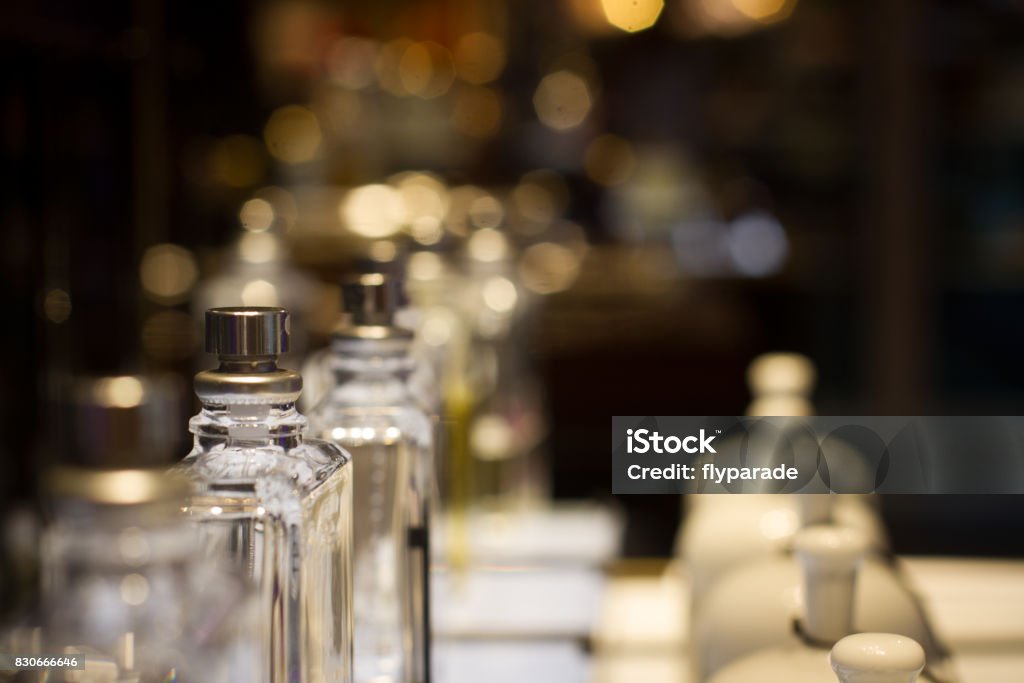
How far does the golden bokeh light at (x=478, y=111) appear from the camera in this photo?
2.77m

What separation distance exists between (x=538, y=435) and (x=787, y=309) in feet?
5.69

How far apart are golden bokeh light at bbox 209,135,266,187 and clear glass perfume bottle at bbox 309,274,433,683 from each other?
2148 millimetres

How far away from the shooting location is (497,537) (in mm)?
1037

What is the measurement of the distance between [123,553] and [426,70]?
2557 millimetres

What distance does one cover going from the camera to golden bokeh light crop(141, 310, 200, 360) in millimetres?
1982

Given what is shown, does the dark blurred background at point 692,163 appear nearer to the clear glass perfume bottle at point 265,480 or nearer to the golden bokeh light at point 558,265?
the golden bokeh light at point 558,265

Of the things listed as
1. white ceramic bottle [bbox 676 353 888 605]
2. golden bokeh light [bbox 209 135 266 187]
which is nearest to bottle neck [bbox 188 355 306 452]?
white ceramic bottle [bbox 676 353 888 605]

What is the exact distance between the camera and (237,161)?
2719mm

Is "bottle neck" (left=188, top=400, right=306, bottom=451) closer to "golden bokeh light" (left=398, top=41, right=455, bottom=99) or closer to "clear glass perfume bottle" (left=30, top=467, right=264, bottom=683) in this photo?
"clear glass perfume bottle" (left=30, top=467, right=264, bottom=683)

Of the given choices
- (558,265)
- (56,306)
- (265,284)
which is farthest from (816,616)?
(558,265)

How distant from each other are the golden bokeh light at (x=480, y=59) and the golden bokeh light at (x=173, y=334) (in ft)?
2.95

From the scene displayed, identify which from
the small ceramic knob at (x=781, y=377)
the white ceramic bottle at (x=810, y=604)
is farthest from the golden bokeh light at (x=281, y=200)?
the white ceramic bottle at (x=810, y=604)

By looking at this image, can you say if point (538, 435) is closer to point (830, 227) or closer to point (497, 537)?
point (497, 537)

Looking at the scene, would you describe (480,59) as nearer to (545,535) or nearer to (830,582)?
(545,535)
